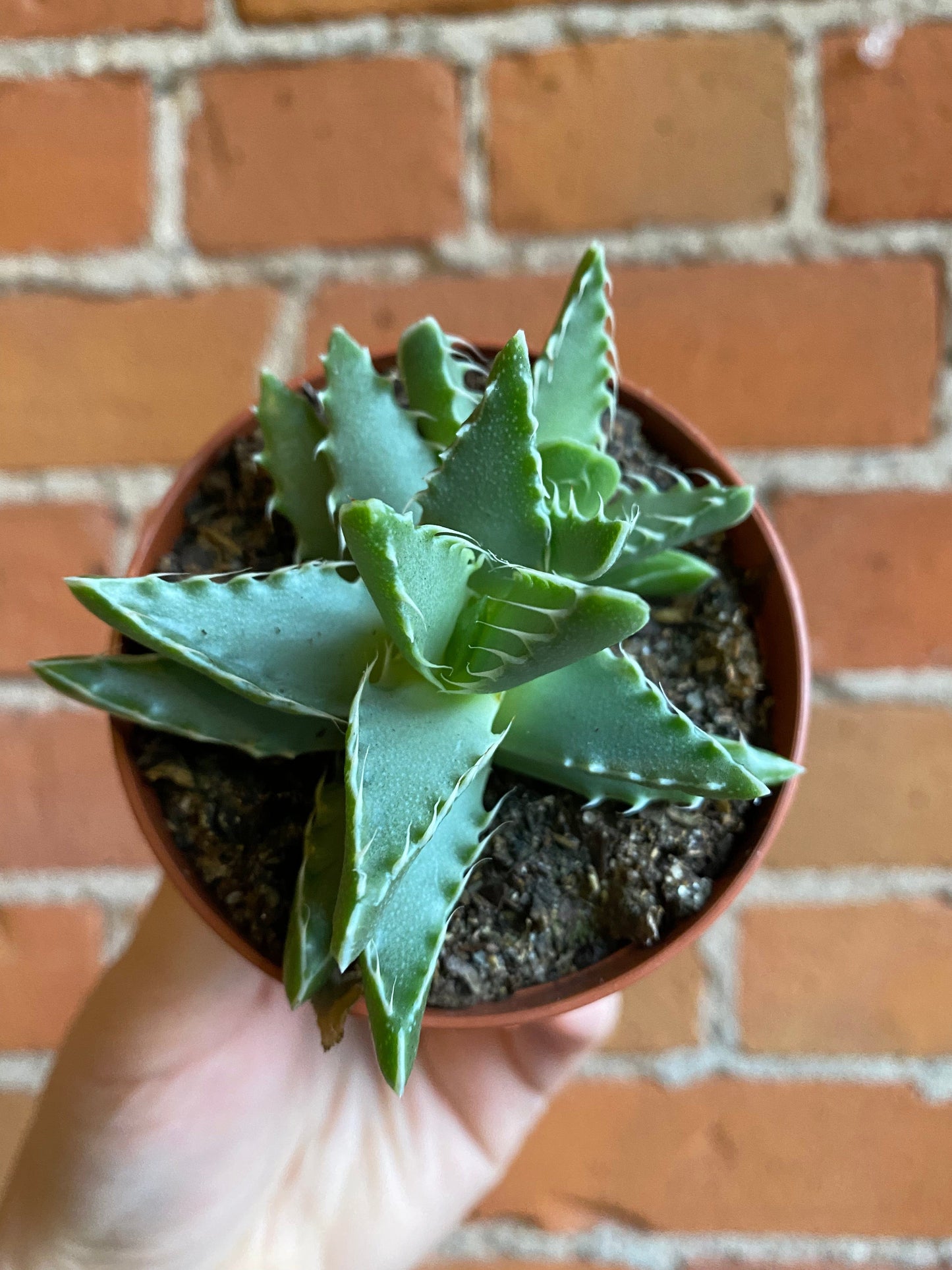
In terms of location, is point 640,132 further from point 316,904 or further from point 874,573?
point 316,904

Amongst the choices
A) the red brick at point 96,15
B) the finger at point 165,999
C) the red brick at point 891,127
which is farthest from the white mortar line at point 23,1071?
the red brick at point 891,127

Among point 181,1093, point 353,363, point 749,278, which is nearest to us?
point 353,363

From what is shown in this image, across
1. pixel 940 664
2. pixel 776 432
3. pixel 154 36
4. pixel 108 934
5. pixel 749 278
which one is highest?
pixel 154 36

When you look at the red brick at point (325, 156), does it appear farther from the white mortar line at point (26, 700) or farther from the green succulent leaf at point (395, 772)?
the green succulent leaf at point (395, 772)

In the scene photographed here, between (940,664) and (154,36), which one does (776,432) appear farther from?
(154,36)

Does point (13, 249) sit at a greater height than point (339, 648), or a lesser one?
greater

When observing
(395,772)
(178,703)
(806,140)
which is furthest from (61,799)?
(806,140)

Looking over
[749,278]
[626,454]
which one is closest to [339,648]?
[626,454]
